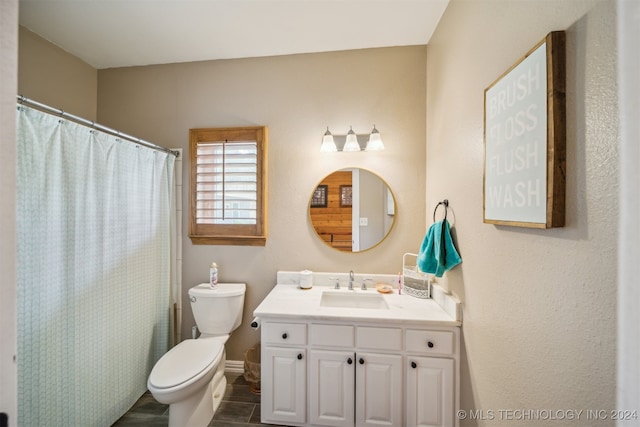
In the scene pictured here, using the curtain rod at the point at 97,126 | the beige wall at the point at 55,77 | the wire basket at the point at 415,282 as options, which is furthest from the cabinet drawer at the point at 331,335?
the beige wall at the point at 55,77

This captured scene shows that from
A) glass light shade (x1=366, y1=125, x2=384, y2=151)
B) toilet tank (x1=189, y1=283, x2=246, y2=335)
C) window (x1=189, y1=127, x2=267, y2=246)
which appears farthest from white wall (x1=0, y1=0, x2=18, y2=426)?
glass light shade (x1=366, y1=125, x2=384, y2=151)

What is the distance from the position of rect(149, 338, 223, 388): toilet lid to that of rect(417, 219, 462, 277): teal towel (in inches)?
55.5

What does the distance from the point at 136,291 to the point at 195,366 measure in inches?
27.5

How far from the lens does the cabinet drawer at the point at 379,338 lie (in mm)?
1471

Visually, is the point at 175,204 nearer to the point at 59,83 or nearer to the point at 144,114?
the point at 144,114

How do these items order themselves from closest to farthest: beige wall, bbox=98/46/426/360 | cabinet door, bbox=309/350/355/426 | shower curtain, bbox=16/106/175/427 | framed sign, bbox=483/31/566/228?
1. framed sign, bbox=483/31/566/228
2. shower curtain, bbox=16/106/175/427
3. cabinet door, bbox=309/350/355/426
4. beige wall, bbox=98/46/426/360

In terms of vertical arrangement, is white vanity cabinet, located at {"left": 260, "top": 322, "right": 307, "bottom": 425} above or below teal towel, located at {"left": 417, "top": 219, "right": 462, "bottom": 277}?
below

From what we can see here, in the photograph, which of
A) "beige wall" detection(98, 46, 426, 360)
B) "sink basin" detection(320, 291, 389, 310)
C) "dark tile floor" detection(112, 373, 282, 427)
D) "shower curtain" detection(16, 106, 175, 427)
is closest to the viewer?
"shower curtain" detection(16, 106, 175, 427)

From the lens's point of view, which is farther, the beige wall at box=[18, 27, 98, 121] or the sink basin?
the sink basin

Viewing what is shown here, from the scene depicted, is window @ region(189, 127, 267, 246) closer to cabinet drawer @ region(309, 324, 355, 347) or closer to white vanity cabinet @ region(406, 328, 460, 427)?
cabinet drawer @ region(309, 324, 355, 347)

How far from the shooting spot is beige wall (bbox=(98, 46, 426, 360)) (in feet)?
6.55

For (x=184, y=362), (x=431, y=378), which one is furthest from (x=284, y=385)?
(x=431, y=378)

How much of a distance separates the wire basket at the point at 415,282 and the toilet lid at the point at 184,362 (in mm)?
1325

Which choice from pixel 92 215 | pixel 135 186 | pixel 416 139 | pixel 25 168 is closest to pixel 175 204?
pixel 135 186
